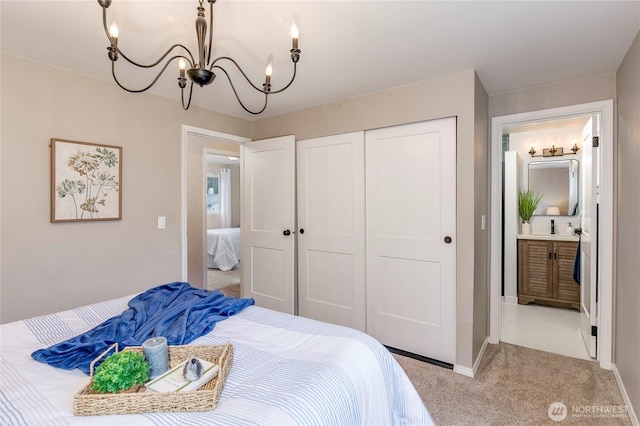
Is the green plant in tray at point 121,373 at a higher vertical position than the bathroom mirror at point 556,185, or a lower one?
lower

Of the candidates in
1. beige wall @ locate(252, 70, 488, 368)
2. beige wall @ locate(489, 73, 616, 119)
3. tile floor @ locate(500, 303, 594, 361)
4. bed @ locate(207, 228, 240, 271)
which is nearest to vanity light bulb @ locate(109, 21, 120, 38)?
beige wall @ locate(252, 70, 488, 368)

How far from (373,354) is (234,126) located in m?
2.95

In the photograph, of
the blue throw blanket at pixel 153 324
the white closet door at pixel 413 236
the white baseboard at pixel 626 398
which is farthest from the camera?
the white closet door at pixel 413 236

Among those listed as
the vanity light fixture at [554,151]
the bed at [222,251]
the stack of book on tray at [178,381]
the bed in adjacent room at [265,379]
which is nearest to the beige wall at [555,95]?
the vanity light fixture at [554,151]

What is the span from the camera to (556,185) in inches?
164

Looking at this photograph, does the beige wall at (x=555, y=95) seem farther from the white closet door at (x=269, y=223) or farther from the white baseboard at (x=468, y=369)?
the white baseboard at (x=468, y=369)

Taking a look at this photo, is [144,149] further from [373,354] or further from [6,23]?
[373,354]

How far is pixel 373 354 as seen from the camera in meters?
1.33

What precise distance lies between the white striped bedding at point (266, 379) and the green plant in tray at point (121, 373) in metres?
0.09

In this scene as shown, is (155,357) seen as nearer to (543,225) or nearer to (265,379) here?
(265,379)

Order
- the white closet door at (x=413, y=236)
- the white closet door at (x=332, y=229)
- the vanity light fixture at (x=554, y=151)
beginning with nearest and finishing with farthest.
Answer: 1. the white closet door at (x=413, y=236)
2. the white closet door at (x=332, y=229)
3. the vanity light fixture at (x=554, y=151)

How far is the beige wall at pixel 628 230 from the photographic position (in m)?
1.83

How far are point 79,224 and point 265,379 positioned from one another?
6.95 feet

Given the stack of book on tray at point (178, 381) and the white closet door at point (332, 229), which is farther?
the white closet door at point (332, 229)
